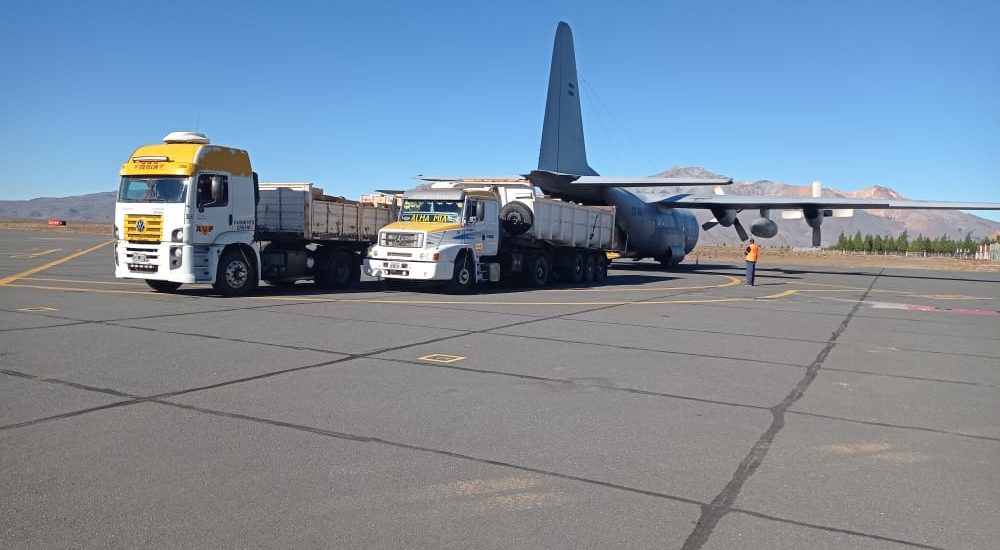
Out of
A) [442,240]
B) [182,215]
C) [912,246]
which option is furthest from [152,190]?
[912,246]

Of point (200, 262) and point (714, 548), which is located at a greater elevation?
point (200, 262)

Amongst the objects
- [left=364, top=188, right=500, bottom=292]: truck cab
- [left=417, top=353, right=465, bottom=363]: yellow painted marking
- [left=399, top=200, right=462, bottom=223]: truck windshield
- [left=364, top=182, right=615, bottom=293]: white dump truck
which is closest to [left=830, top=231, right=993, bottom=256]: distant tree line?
[left=364, top=182, right=615, bottom=293]: white dump truck

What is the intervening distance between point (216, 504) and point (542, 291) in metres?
19.4

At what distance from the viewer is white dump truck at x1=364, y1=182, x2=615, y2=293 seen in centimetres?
2080

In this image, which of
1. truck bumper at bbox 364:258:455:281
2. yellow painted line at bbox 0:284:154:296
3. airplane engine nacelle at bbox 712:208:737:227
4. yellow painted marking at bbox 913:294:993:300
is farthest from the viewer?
airplane engine nacelle at bbox 712:208:737:227

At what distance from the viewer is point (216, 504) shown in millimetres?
5051

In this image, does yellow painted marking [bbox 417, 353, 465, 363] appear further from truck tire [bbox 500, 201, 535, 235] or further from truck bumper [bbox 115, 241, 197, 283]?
truck tire [bbox 500, 201, 535, 235]

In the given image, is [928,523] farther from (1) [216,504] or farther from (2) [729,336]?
(2) [729,336]

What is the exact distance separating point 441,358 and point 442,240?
10286 mm

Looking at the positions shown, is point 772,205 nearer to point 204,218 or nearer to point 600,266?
point 600,266

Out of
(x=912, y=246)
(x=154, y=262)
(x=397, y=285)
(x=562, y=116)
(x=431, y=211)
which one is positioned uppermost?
(x=562, y=116)

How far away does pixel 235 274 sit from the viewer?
63.4 ft

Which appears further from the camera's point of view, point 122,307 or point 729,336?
point 122,307

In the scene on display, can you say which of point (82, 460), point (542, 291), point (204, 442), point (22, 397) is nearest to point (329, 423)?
point (204, 442)
